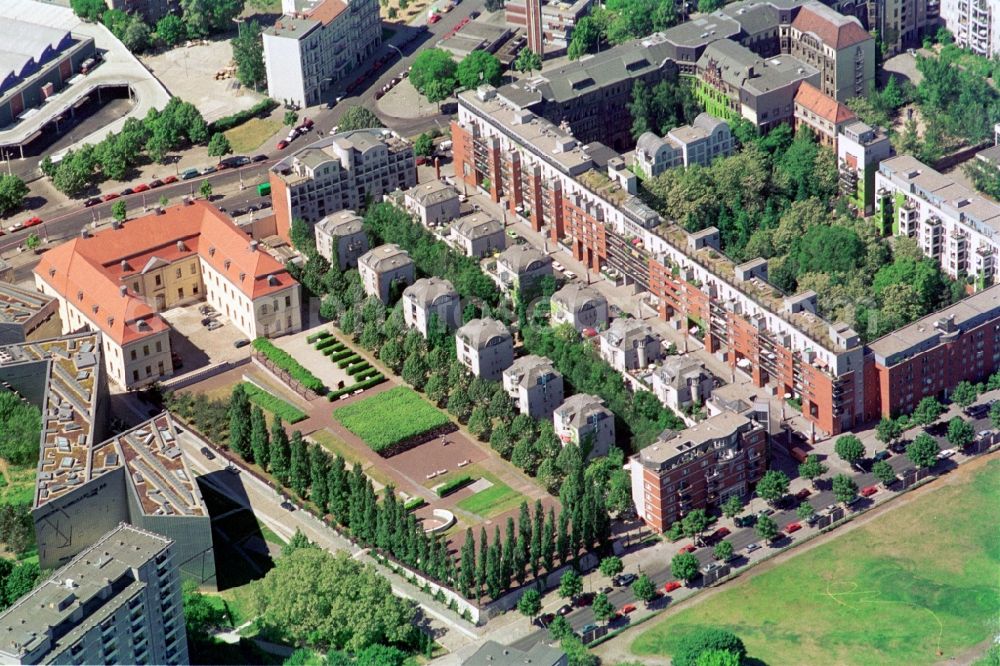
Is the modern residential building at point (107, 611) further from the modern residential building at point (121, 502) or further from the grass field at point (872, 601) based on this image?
the grass field at point (872, 601)

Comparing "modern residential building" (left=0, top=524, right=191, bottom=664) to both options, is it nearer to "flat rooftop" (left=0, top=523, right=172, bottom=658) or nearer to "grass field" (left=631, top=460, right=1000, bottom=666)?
"flat rooftop" (left=0, top=523, right=172, bottom=658)

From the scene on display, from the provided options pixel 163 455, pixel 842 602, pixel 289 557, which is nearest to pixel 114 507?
pixel 163 455

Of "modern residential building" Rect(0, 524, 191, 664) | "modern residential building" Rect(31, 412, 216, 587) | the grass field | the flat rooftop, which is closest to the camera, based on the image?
the flat rooftop

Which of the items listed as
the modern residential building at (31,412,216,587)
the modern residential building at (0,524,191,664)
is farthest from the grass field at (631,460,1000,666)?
the modern residential building at (0,524,191,664)

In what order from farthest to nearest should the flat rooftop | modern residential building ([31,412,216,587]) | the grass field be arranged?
1. modern residential building ([31,412,216,587])
2. the grass field
3. the flat rooftop

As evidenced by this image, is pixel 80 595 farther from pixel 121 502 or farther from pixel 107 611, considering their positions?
pixel 121 502

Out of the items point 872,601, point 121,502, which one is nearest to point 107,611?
point 121,502
